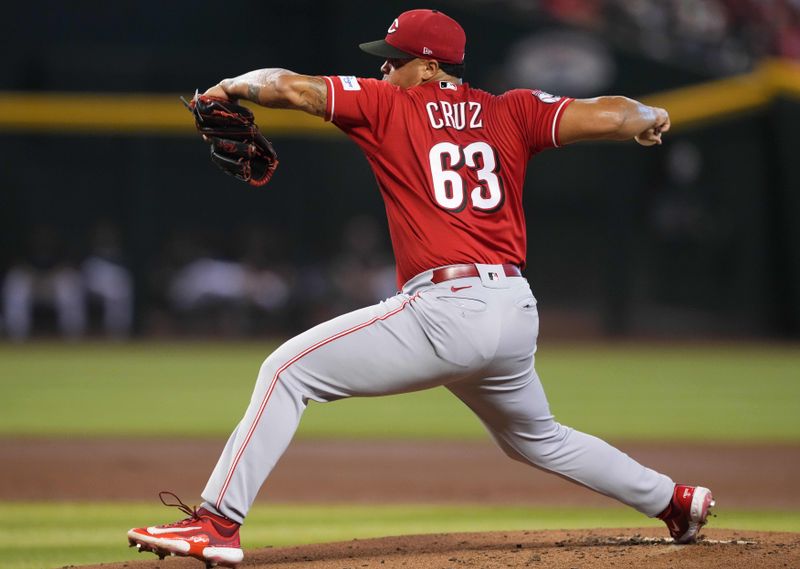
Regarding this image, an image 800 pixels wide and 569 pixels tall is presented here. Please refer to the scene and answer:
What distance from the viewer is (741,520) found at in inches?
212

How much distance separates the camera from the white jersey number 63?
3432 mm

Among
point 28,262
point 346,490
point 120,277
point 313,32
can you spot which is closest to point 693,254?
point 313,32

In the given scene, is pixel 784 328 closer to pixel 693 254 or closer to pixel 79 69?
pixel 693 254

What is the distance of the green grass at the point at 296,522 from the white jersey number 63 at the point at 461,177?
157 cm

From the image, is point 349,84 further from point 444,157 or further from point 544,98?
point 544,98

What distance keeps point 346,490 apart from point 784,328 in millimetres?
10735

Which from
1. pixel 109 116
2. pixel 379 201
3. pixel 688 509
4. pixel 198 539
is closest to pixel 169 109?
pixel 109 116

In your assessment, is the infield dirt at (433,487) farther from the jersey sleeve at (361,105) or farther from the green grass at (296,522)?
the jersey sleeve at (361,105)

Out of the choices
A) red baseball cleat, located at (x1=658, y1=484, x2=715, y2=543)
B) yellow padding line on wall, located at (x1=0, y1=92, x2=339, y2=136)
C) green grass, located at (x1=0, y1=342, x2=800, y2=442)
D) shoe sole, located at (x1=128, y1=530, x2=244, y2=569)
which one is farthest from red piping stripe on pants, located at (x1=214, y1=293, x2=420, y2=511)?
yellow padding line on wall, located at (x1=0, y1=92, x2=339, y2=136)

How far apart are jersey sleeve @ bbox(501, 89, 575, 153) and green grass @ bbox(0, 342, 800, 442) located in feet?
15.7

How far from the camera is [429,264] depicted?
11.4ft

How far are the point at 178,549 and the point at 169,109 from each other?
13.0m

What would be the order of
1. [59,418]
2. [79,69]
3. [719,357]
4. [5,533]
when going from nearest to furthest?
[5,533] < [59,418] < [719,357] < [79,69]

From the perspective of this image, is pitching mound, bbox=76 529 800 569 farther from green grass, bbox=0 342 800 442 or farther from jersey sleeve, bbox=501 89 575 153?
green grass, bbox=0 342 800 442
